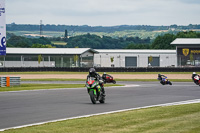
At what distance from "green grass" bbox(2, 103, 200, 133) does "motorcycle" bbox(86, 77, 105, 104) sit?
4938 millimetres

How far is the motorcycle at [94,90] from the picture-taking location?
20.0 meters

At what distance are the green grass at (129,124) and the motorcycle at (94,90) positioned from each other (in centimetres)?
494

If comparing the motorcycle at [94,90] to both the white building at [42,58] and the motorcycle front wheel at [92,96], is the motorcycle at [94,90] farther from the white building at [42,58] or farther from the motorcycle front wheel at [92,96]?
the white building at [42,58]

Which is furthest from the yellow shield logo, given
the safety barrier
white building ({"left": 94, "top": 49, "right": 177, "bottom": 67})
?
the safety barrier

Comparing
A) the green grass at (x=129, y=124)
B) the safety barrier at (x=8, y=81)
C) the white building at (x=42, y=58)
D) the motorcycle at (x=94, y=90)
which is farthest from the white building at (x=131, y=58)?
the green grass at (x=129, y=124)

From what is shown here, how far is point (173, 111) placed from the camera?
16250 mm

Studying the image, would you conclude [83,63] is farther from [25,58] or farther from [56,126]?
[56,126]

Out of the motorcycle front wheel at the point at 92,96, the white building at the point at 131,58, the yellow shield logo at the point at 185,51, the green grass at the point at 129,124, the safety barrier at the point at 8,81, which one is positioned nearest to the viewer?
the green grass at the point at 129,124

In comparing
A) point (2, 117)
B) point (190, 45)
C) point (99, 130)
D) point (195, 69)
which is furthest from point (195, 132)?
point (190, 45)

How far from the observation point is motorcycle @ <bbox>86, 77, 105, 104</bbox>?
65.7ft

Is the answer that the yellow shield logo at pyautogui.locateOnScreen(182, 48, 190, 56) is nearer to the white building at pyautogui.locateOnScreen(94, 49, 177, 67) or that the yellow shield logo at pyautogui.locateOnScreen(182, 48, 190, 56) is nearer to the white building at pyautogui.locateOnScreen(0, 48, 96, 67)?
the white building at pyautogui.locateOnScreen(94, 49, 177, 67)

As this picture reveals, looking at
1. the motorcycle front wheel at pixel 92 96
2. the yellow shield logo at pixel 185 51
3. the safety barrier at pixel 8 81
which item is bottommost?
the safety barrier at pixel 8 81

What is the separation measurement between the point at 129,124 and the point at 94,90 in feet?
25.5

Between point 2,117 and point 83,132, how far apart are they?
4.62 m
